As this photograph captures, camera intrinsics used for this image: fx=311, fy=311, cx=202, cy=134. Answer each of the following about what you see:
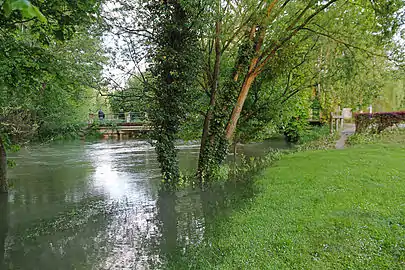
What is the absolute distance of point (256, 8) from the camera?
936 cm

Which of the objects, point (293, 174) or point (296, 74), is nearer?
point (293, 174)

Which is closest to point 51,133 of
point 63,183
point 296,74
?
point 63,183

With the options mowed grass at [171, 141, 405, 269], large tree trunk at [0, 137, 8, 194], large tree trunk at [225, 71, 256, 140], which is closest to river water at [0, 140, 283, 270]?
large tree trunk at [0, 137, 8, 194]

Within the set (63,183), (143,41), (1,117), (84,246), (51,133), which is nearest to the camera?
(84,246)

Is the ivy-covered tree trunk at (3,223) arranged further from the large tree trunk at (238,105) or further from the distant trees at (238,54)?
the large tree trunk at (238,105)

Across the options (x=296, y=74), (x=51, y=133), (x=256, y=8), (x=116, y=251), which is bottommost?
(x=116, y=251)

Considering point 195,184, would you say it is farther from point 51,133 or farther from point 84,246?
point 51,133

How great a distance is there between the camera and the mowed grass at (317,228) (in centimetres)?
367

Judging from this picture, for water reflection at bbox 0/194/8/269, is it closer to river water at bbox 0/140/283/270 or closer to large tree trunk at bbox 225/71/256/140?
river water at bbox 0/140/283/270

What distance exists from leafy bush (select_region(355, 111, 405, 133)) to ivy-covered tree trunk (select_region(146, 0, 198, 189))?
11178mm

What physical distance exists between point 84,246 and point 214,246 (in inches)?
84.4

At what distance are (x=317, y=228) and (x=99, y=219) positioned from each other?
167 inches

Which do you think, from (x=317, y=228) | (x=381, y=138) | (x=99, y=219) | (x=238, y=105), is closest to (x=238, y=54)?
(x=238, y=105)

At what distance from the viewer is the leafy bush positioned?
14852 millimetres
